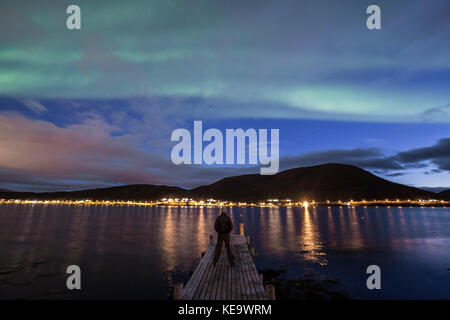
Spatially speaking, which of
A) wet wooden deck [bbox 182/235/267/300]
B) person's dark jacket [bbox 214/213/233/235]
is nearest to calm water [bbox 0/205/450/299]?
wet wooden deck [bbox 182/235/267/300]

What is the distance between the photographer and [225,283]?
39.9 feet

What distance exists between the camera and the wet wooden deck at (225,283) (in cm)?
1054

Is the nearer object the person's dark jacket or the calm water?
the person's dark jacket

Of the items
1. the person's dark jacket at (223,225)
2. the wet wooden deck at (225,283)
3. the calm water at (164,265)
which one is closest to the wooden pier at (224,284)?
the wet wooden deck at (225,283)

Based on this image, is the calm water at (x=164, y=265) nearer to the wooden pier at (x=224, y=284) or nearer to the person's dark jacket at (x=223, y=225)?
the wooden pier at (x=224, y=284)

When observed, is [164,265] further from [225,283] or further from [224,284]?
[224,284]

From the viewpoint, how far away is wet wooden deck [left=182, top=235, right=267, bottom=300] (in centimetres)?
1054

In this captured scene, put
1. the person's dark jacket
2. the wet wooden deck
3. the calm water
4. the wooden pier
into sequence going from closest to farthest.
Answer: the wooden pier
the wet wooden deck
the person's dark jacket
the calm water

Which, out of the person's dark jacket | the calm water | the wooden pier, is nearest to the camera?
the wooden pier

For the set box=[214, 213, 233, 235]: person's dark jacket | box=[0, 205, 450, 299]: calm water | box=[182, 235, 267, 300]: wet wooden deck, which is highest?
box=[214, 213, 233, 235]: person's dark jacket

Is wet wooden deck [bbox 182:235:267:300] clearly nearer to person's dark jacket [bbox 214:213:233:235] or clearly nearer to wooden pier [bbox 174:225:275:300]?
wooden pier [bbox 174:225:275:300]

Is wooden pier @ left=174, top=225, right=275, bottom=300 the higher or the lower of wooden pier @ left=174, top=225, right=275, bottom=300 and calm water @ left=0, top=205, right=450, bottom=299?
the higher

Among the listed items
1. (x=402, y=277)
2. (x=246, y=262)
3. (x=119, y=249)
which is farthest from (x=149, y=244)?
(x=402, y=277)
